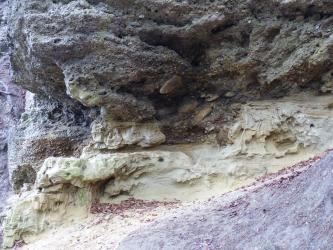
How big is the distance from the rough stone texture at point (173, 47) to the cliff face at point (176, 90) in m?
0.02

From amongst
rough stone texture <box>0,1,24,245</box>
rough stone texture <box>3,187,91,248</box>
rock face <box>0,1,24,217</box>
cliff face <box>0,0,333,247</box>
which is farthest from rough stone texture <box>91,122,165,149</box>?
rock face <box>0,1,24,217</box>

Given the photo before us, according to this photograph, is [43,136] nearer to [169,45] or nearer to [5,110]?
[169,45]

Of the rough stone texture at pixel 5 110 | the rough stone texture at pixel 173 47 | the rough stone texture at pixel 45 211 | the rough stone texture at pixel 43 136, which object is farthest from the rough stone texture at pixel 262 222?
the rough stone texture at pixel 5 110

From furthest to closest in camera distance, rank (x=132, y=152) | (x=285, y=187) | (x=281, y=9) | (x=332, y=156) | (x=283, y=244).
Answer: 1. (x=132, y=152)
2. (x=281, y=9)
3. (x=285, y=187)
4. (x=332, y=156)
5. (x=283, y=244)

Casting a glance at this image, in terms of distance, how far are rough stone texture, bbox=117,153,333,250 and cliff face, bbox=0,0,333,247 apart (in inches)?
87.5

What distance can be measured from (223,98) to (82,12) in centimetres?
352

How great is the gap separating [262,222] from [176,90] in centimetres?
486

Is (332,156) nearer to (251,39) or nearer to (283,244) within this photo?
(283,244)

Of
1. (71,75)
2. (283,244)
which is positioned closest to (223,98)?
(71,75)

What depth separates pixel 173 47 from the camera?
9.95 metres

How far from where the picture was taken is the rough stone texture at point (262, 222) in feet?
17.3

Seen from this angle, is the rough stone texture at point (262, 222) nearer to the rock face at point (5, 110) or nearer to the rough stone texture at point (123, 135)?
the rough stone texture at point (123, 135)

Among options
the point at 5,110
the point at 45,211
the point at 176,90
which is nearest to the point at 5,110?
the point at 5,110

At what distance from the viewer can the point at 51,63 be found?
10039mm
